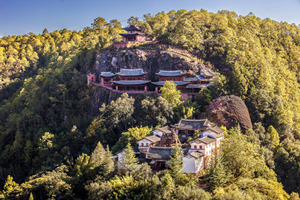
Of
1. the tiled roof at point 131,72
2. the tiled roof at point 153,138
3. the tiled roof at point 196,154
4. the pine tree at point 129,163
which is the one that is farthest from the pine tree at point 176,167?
the tiled roof at point 131,72

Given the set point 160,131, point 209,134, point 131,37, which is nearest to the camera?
point 209,134

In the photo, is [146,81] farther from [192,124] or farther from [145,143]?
[145,143]

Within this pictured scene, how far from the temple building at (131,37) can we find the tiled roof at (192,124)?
73.2 feet

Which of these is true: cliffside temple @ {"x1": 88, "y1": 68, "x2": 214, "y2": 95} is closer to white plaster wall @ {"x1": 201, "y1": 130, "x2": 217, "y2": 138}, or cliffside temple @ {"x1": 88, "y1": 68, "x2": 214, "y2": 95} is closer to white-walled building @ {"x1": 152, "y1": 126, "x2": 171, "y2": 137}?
white-walled building @ {"x1": 152, "y1": 126, "x2": 171, "y2": 137}

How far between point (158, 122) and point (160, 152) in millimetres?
8598

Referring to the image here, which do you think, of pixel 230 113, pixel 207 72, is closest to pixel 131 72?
pixel 207 72

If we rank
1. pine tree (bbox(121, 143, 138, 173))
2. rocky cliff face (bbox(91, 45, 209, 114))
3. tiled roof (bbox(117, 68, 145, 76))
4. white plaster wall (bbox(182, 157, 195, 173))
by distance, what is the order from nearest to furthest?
pine tree (bbox(121, 143, 138, 173)) → white plaster wall (bbox(182, 157, 195, 173)) → tiled roof (bbox(117, 68, 145, 76)) → rocky cliff face (bbox(91, 45, 209, 114))

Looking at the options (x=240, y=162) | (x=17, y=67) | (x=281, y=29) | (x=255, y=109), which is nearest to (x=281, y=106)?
(x=255, y=109)

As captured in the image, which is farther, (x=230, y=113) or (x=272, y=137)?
(x=272, y=137)

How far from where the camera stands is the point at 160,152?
30516mm

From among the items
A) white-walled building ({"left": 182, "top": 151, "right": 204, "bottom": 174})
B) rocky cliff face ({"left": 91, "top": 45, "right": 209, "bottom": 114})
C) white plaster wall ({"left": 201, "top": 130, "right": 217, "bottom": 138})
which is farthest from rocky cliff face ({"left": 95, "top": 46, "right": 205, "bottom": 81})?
white-walled building ({"left": 182, "top": 151, "right": 204, "bottom": 174})

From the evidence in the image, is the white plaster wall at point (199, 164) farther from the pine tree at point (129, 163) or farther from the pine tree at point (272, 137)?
the pine tree at point (272, 137)

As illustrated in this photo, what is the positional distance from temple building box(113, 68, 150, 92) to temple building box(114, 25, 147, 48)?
23.2 feet

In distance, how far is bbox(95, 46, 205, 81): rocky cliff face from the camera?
161 feet
